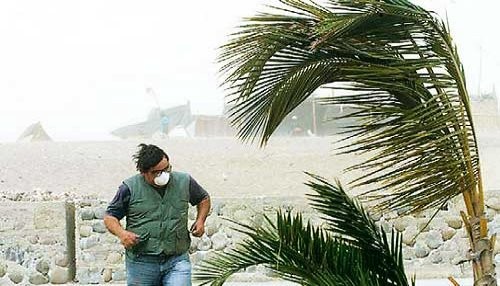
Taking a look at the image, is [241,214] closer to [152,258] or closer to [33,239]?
[33,239]

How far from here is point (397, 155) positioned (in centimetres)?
220

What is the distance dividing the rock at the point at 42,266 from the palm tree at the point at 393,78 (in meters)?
3.89

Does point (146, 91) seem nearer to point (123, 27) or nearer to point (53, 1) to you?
point (123, 27)

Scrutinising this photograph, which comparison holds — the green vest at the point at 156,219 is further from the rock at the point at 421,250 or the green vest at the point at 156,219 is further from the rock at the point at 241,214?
the rock at the point at 421,250

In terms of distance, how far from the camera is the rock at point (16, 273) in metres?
5.81

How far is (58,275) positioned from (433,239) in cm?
285

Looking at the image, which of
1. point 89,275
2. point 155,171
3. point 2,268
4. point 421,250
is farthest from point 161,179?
point 421,250

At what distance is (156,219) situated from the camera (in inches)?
121

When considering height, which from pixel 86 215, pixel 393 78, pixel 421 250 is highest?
pixel 393 78

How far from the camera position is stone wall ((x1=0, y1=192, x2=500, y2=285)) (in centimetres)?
582

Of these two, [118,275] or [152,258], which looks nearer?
[152,258]

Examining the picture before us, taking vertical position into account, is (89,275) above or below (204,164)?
below

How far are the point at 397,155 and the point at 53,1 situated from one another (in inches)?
264

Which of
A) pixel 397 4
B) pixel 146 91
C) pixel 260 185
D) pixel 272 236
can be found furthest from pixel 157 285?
pixel 146 91
